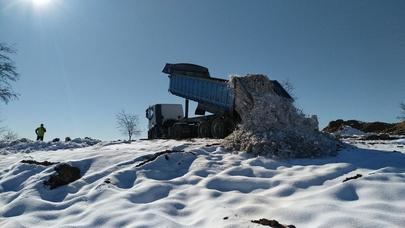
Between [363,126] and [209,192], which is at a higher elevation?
[363,126]

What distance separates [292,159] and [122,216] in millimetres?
4312

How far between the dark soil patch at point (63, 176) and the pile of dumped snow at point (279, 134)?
3.66 m

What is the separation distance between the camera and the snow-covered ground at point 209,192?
4.92 meters

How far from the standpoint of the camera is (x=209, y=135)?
698 inches

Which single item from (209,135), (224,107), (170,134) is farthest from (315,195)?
(170,134)

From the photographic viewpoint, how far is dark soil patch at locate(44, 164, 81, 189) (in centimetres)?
761

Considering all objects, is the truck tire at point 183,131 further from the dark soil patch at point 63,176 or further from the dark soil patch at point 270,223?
the dark soil patch at point 270,223

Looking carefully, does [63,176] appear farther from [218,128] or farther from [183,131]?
[183,131]

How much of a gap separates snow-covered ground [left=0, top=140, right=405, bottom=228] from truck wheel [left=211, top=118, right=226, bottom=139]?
718 centimetres

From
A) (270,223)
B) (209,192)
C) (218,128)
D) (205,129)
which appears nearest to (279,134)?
(209,192)

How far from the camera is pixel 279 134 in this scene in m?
9.29

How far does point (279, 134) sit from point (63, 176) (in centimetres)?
488

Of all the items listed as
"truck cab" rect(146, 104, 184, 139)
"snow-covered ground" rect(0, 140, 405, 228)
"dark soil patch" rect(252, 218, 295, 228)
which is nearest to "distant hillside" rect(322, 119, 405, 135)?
"truck cab" rect(146, 104, 184, 139)

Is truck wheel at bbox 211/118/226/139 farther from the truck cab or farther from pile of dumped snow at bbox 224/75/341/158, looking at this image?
the truck cab
